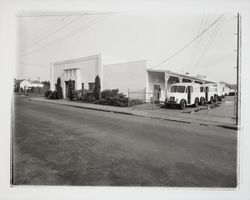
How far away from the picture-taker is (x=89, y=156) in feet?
11.6

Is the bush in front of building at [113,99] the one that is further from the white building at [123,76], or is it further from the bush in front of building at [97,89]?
the white building at [123,76]

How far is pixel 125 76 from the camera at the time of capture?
15.2 meters

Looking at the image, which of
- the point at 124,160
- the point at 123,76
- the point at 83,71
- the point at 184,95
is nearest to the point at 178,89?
the point at 184,95

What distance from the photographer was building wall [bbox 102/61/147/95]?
1442 centimetres

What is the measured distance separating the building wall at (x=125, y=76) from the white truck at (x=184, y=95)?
2.99 m

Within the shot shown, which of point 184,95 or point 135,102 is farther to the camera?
point 135,102

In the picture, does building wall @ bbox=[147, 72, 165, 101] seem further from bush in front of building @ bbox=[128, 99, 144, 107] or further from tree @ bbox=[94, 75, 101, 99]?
tree @ bbox=[94, 75, 101, 99]

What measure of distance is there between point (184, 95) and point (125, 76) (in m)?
5.57

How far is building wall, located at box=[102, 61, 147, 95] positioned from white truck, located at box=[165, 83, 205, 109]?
9.80ft

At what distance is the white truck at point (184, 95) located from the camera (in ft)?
38.3

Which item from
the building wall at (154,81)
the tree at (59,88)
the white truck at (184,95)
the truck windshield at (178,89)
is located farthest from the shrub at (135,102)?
the tree at (59,88)

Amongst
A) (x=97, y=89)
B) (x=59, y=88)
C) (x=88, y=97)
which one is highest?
(x=59, y=88)

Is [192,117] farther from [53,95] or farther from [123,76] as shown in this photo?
[53,95]

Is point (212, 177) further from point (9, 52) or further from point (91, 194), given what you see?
point (9, 52)
